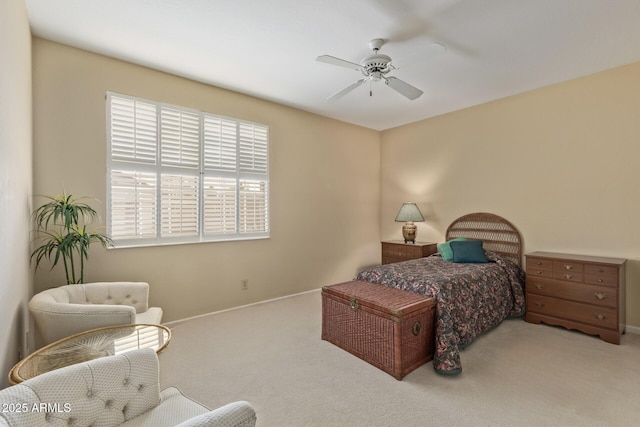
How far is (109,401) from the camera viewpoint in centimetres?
121

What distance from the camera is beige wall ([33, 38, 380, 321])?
9.38 ft

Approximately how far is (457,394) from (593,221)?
286cm

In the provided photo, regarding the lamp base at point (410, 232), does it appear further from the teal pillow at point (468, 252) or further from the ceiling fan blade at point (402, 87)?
the ceiling fan blade at point (402, 87)

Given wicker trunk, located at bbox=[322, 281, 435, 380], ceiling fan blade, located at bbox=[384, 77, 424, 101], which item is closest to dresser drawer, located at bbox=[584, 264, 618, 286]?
wicker trunk, located at bbox=[322, 281, 435, 380]

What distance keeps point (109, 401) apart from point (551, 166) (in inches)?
190

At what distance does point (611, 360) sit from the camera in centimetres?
262

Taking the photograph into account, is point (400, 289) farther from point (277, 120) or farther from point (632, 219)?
point (277, 120)

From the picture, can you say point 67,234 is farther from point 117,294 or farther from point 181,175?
point 181,175

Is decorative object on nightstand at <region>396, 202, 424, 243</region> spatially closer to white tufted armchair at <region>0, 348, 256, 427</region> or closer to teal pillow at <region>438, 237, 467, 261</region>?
teal pillow at <region>438, 237, 467, 261</region>

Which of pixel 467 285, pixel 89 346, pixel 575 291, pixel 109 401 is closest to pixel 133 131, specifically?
pixel 89 346

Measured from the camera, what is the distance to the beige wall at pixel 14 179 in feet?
5.26

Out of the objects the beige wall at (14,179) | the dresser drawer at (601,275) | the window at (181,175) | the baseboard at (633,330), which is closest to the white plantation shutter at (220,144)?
the window at (181,175)

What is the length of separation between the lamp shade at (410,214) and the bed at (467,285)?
791 millimetres

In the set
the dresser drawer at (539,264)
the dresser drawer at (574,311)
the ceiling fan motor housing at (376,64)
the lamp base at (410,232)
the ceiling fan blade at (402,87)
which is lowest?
the dresser drawer at (574,311)
